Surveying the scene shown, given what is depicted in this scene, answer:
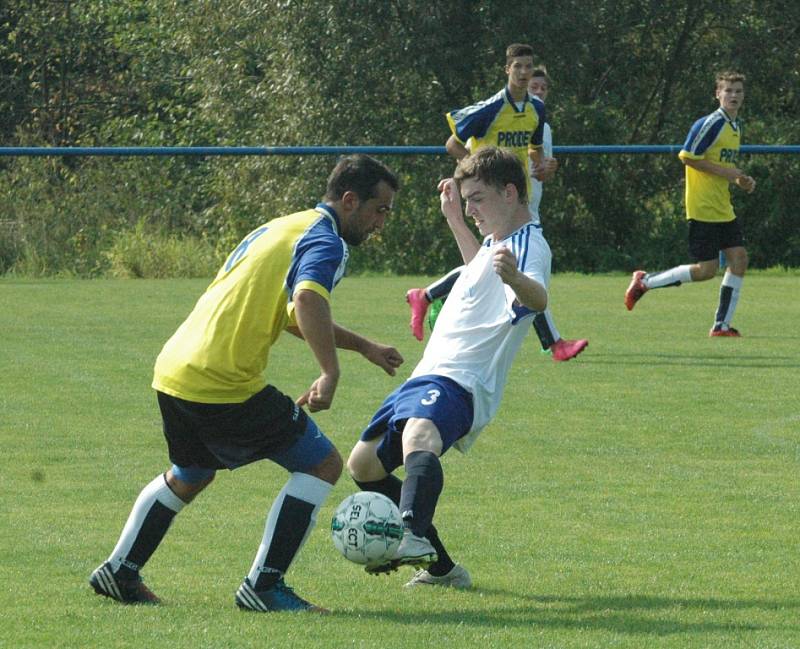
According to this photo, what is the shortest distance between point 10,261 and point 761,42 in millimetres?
13578

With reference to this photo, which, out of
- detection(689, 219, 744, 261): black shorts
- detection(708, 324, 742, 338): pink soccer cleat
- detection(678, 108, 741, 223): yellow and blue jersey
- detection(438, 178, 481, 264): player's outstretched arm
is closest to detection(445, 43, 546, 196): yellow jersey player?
detection(678, 108, 741, 223): yellow and blue jersey

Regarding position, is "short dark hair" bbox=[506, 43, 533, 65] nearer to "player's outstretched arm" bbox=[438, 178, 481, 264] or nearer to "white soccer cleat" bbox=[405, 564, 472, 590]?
"player's outstretched arm" bbox=[438, 178, 481, 264]

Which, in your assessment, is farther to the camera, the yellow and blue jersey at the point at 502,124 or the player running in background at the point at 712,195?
the player running in background at the point at 712,195

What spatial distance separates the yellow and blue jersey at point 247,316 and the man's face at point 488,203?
733mm

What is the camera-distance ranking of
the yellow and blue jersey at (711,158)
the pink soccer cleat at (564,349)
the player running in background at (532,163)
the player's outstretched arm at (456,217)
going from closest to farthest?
the player's outstretched arm at (456,217)
the player running in background at (532,163)
the pink soccer cleat at (564,349)
the yellow and blue jersey at (711,158)

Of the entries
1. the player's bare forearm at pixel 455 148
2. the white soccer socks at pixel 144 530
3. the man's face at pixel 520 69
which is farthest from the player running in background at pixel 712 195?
the white soccer socks at pixel 144 530

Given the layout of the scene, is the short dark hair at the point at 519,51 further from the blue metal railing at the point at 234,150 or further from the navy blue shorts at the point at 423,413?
the navy blue shorts at the point at 423,413

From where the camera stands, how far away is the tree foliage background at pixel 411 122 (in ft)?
75.3

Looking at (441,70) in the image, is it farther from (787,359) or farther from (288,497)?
(288,497)

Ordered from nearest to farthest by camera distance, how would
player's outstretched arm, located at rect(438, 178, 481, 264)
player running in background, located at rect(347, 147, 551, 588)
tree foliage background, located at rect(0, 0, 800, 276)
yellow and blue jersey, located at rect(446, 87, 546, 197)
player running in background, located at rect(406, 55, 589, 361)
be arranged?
player running in background, located at rect(347, 147, 551, 588) → player's outstretched arm, located at rect(438, 178, 481, 264) → player running in background, located at rect(406, 55, 589, 361) → yellow and blue jersey, located at rect(446, 87, 546, 197) → tree foliage background, located at rect(0, 0, 800, 276)

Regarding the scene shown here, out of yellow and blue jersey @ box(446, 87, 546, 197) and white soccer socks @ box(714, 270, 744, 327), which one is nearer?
white soccer socks @ box(714, 270, 744, 327)

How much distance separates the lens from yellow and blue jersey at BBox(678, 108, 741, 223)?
1417 centimetres

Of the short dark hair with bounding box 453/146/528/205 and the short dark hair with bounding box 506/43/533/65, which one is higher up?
the short dark hair with bounding box 453/146/528/205

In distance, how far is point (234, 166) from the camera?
89.5 ft
